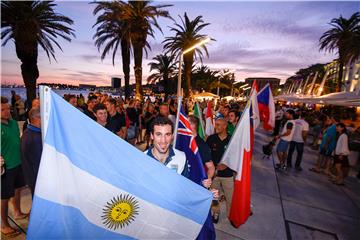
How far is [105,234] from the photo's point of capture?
6.58 feet

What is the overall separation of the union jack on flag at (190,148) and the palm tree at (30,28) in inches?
580

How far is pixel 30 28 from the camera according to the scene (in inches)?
576

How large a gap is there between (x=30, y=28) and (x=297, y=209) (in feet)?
53.7

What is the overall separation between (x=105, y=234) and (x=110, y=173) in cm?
50

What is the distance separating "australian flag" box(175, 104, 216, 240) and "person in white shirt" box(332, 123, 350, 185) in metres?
5.97

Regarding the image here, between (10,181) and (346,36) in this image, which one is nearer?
(10,181)

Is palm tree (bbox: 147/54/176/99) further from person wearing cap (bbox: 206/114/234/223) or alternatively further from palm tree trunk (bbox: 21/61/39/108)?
person wearing cap (bbox: 206/114/234/223)

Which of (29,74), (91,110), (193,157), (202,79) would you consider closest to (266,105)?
(193,157)

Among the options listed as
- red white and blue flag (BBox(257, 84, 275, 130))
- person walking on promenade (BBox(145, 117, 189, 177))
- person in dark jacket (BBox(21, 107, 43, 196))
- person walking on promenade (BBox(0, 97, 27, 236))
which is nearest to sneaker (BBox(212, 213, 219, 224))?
person walking on promenade (BBox(145, 117, 189, 177))

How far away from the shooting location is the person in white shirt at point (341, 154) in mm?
7344

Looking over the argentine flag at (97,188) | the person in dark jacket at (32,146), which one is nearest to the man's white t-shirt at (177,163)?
the argentine flag at (97,188)

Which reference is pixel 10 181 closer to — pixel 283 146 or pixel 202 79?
pixel 283 146

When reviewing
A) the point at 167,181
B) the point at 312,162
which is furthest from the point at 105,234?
the point at 312,162

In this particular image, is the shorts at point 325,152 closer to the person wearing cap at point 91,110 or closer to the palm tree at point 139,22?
the person wearing cap at point 91,110
